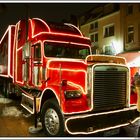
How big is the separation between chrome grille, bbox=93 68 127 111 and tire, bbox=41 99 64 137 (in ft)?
2.69

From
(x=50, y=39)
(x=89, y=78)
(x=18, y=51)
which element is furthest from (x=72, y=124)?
(x=18, y=51)

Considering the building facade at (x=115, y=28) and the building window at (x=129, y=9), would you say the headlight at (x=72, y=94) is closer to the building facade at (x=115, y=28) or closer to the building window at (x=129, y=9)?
the building facade at (x=115, y=28)

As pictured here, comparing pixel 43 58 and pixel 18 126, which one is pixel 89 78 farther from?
pixel 18 126

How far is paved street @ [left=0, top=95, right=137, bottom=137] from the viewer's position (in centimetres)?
637

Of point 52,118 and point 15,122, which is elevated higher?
point 52,118

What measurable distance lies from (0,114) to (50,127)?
11.4ft

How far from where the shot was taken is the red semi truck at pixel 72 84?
5.26 m

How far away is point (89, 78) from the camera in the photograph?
5473 millimetres

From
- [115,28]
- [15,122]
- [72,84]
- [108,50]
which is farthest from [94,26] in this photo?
[72,84]

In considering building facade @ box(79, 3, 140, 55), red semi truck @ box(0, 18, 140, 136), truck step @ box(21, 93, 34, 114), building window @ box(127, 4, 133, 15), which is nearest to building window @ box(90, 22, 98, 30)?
building facade @ box(79, 3, 140, 55)

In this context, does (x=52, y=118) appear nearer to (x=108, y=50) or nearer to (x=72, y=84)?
(x=72, y=84)

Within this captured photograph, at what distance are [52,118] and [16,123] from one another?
85.9 inches

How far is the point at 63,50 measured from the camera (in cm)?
738

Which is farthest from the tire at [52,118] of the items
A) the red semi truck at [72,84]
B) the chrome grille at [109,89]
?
the chrome grille at [109,89]
